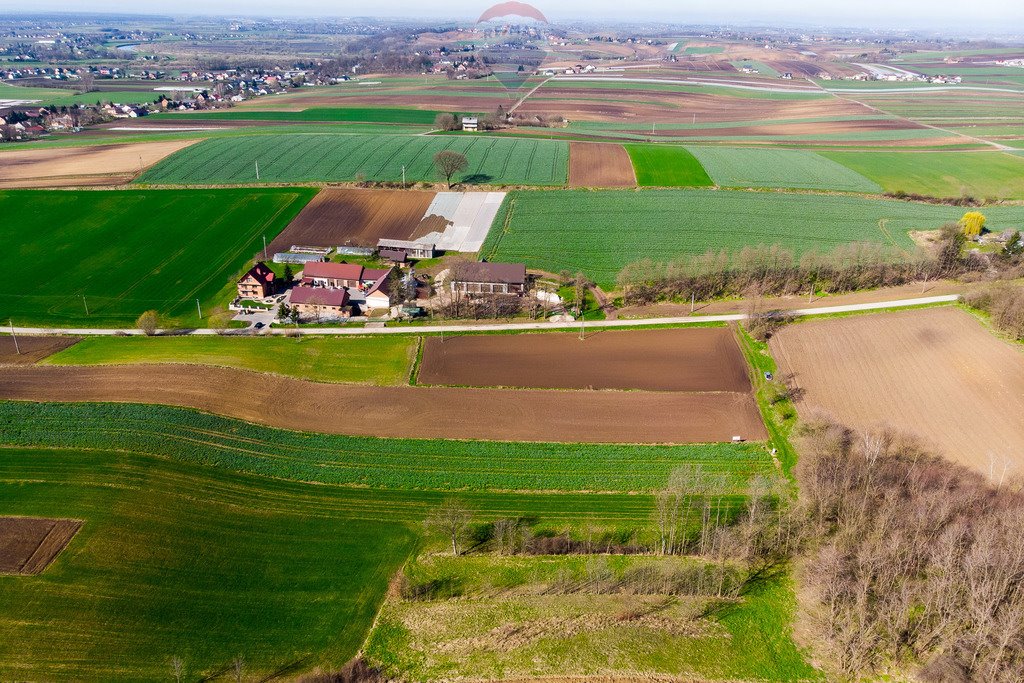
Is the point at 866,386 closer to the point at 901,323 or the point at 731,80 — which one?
the point at 901,323

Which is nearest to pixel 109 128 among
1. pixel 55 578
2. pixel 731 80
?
pixel 55 578

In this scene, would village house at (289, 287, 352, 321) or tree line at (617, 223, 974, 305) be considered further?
tree line at (617, 223, 974, 305)

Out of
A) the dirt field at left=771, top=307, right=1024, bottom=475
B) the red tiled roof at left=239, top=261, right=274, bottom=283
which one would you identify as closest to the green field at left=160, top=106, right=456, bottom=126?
the red tiled roof at left=239, top=261, right=274, bottom=283

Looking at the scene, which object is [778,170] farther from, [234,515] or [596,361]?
[234,515]

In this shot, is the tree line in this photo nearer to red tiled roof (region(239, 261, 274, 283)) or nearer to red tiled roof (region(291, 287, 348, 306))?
red tiled roof (region(291, 287, 348, 306))

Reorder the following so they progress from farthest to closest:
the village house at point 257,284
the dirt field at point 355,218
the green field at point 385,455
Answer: the dirt field at point 355,218 < the village house at point 257,284 < the green field at point 385,455

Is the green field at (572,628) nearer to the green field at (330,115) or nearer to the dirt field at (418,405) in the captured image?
the dirt field at (418,405)

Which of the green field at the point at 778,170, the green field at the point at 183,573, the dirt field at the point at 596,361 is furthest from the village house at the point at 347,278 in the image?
the green field at the point at 778,170
